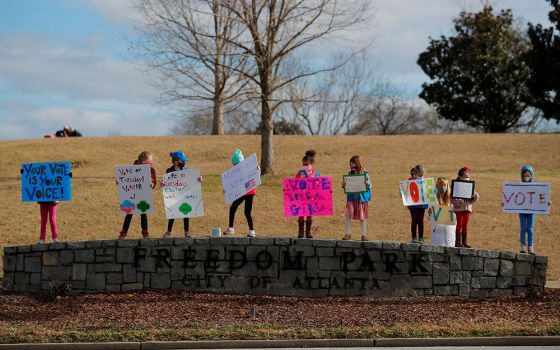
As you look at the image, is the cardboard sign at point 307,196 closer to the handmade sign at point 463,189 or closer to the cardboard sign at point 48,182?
the handmade sign at point 463,189

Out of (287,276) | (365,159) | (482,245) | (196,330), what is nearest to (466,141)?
(365,159)

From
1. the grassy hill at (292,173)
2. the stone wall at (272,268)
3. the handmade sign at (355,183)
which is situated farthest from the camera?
the grassy hill at (292,173)

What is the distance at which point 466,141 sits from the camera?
111ft

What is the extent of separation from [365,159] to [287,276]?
17.1 m

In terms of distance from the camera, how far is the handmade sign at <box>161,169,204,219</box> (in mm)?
14141

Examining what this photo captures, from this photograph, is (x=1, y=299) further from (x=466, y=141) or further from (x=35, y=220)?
(x=466, y=141)

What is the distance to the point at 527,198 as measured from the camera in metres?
14.1

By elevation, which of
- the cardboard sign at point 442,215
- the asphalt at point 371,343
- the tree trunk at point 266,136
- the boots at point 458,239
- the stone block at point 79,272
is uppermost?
the tree trunk at point 266,136

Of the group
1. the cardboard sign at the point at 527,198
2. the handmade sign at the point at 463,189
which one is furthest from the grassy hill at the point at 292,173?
the handmade sign at the point at 463,189

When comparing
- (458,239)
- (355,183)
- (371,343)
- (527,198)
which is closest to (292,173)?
(458,239)

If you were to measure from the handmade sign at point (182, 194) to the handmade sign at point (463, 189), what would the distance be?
4259 mm

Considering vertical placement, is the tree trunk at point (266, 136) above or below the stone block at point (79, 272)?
above

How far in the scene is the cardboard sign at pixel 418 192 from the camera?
14469 millimetres

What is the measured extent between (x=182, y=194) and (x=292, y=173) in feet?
38.4
